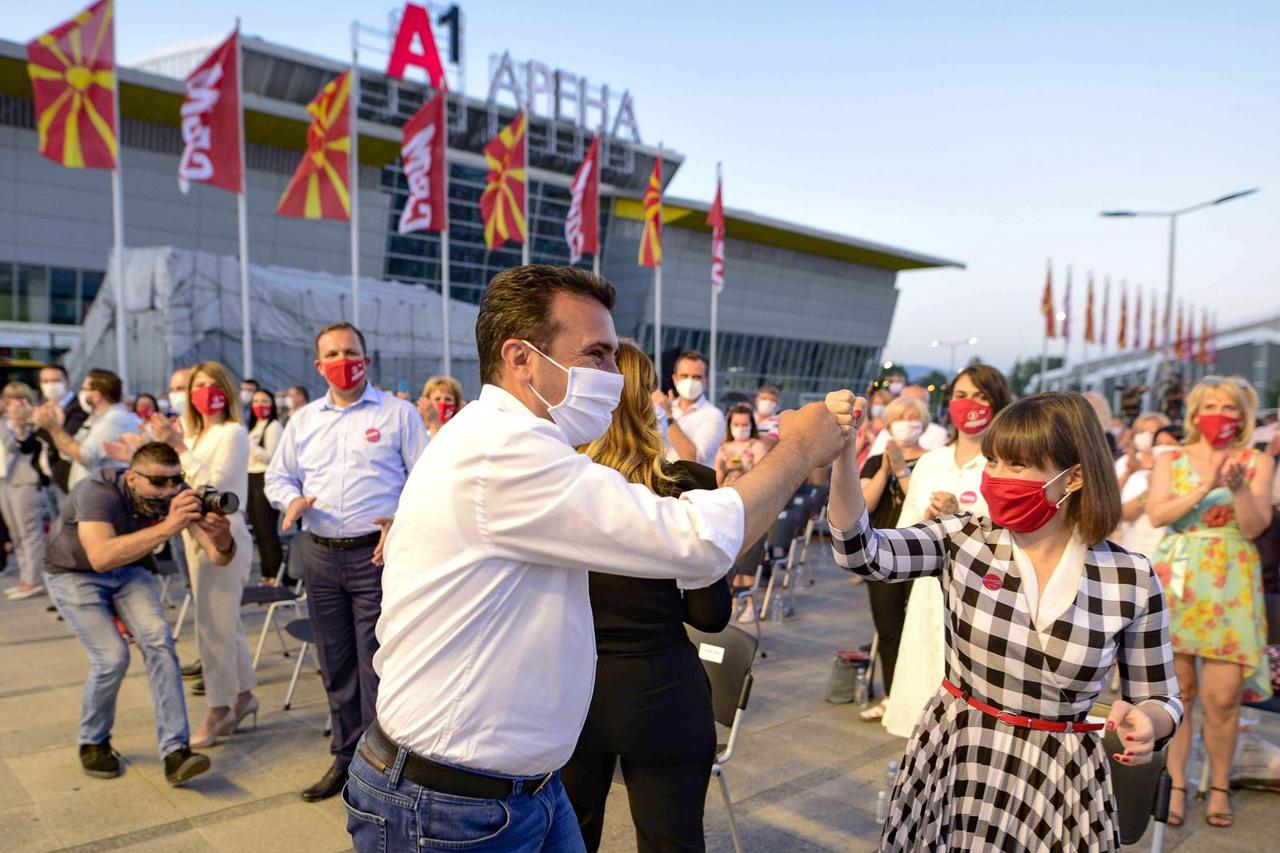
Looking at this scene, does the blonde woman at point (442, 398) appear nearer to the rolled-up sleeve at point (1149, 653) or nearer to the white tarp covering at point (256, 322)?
the rolled-up sleeve at point (1149, 653)

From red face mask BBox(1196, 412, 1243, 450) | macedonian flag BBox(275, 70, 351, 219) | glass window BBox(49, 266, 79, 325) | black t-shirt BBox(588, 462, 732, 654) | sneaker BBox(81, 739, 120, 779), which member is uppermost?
macedonian flag BBox(275, 70, 351, 219)

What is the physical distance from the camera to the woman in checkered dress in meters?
2.15

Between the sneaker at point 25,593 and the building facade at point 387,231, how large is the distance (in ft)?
52.0

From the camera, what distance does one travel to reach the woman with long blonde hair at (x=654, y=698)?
96.2 inches

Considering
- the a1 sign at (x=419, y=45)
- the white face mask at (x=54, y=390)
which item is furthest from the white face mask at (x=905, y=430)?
the a1 sign at (x=419, y=45)

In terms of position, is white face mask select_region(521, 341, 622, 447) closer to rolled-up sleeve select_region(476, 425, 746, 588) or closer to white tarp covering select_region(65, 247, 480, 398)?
rolled-up sleeve select_region(476, 425, 746, 588)

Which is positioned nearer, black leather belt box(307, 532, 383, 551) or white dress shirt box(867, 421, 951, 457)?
black leather belt box(307, 532, 383, 551)

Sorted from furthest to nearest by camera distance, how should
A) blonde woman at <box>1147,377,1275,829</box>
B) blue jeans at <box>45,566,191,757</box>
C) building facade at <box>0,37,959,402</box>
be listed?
building facade at <box>0,37,959,402</box> → blue jeans at <box>45,566,191,757</box> → blonde woman at <box>1147,377,1275,829</box>

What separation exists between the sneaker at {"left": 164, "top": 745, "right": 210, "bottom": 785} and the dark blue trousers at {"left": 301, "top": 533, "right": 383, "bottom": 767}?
23.6 inches

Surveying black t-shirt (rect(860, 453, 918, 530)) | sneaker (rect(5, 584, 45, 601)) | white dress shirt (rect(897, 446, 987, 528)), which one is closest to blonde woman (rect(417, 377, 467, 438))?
black t-shirt (rect(860, 453, 918, 530))

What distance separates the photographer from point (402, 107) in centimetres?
4016

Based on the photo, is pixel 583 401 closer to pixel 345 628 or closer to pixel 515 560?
pixel 515 560

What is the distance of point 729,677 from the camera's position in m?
3.49

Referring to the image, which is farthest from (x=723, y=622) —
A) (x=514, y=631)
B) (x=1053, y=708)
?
(x=514, y=631)
